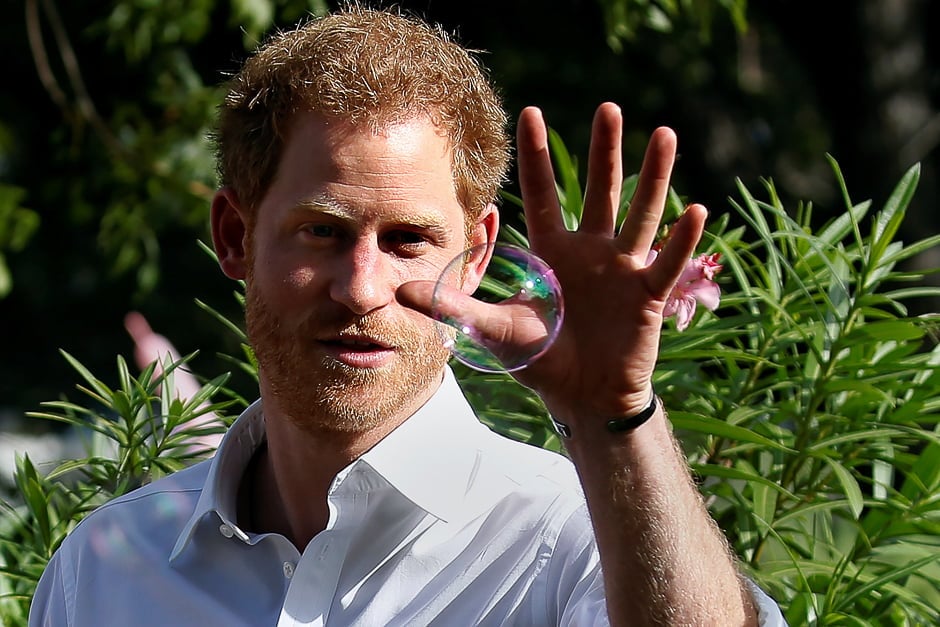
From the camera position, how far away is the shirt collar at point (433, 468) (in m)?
1.64

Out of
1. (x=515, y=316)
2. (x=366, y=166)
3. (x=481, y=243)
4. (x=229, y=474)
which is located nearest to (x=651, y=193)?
(x=515, y=316)

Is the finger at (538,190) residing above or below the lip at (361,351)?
above

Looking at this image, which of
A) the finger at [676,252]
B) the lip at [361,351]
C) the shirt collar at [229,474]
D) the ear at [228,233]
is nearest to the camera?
the finger at [676,252]

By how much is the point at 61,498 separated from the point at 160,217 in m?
2.92

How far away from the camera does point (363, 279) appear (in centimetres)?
165

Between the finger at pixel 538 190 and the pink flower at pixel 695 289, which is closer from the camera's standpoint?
the finger at pixel 538 190

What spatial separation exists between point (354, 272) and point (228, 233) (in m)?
0.42

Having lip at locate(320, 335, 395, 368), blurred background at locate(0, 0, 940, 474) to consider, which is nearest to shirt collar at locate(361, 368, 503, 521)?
lip at locate(320, 335, 395, 368)

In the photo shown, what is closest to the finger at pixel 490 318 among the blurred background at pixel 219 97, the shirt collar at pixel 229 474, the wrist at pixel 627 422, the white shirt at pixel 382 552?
the wrist at pixel 627 422

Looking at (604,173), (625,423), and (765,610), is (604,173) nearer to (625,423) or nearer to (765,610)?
(625,423)

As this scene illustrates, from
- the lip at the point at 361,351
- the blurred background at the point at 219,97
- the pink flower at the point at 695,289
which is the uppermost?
the lip at the point at 361,351

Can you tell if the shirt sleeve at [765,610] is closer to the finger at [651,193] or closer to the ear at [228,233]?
the finger at [651,193]

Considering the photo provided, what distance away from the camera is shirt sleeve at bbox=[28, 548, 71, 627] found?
6.01 ft

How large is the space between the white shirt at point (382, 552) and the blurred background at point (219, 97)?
2.85 meters
